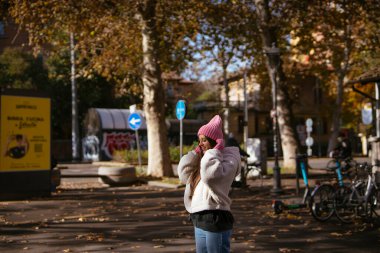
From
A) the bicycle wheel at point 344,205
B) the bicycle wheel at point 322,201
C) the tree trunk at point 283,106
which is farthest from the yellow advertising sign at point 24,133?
the tree trunk at point 283,106

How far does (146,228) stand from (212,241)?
18.7 ft

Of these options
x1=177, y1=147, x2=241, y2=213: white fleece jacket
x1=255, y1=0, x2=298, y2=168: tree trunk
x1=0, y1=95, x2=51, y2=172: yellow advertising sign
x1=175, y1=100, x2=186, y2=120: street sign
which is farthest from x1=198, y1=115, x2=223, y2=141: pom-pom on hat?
x1=255, y1=0, x2=298, y2=168: tree trunk

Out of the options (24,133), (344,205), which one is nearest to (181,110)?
(24,133)

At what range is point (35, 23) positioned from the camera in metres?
19.6

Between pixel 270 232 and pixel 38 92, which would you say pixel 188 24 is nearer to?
pixel 38 92

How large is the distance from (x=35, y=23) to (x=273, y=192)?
9989mm

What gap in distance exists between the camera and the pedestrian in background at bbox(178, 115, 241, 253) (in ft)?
14.0

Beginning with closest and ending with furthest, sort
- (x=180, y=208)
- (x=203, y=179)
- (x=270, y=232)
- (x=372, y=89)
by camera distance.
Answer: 1. (x=203, y=179)
2. (x=270, y=232)
3. (x=180, y=208)
4. (x=372, y=89)

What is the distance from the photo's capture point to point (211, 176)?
4227 mm

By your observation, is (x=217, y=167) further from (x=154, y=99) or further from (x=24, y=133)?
(x=154, y=99)

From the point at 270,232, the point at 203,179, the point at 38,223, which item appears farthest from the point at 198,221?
the point at 38,223

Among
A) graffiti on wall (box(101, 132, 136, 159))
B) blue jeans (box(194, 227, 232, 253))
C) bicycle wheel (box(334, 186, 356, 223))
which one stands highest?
graffiti on wall (box(101, 132, 136, 159))

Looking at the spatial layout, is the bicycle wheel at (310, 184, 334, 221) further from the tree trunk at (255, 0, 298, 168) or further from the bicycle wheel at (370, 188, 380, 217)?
the tree trunk at (255, 0, 298, 168)

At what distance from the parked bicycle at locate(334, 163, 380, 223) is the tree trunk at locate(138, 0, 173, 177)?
1091cm
